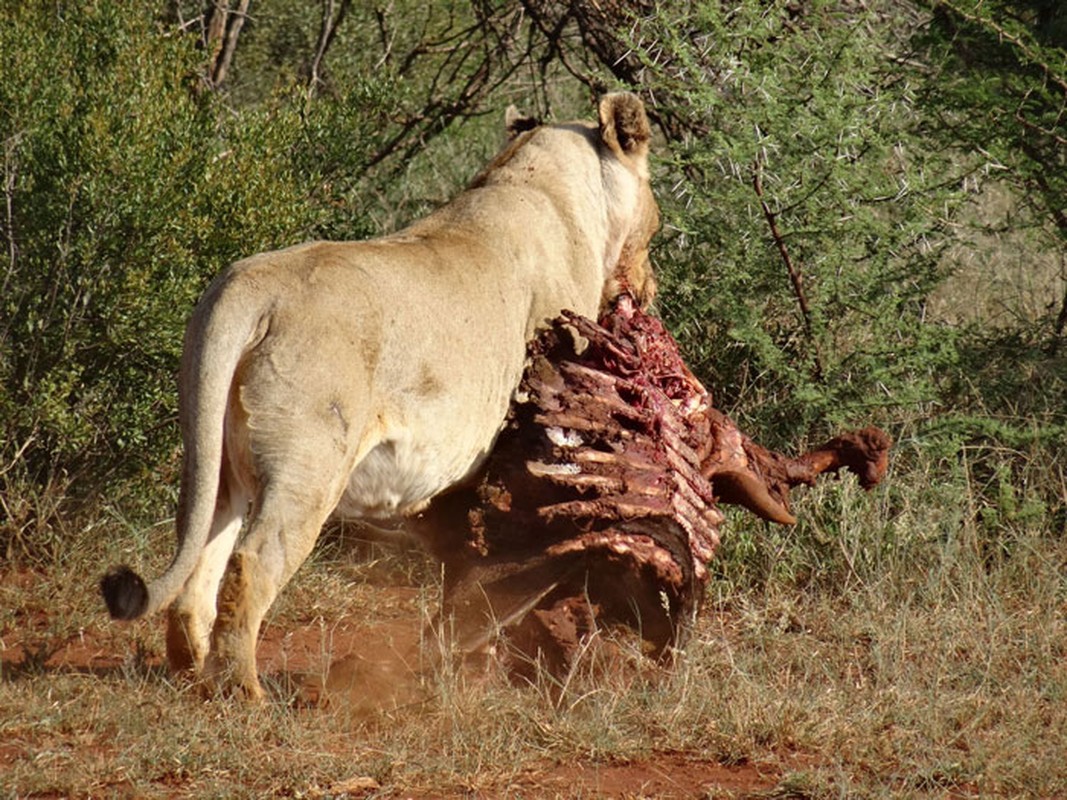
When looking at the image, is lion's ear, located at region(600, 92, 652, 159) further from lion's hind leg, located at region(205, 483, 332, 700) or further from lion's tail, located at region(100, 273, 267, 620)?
lion's hind leg, located at region(205, 483, 332, 700)

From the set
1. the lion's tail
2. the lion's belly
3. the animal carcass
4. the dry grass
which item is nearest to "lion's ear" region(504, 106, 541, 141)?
the animal carcass

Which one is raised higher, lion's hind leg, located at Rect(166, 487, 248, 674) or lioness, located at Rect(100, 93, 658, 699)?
lioness, located at Rect(100, 93, 658, 699)

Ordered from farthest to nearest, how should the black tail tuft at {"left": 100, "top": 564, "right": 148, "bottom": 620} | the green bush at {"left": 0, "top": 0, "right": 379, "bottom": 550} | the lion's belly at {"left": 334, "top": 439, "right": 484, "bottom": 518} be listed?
the green bush at {"left": 0, "top": 0, "right": 379, "bottom": 550}, the lion's belly at {"left": 334, "top": 439, "right": 484, "bottom": 518}, the black tail tuft at {"left": 100, "top": 564, "right": 148, "bottom": 620}

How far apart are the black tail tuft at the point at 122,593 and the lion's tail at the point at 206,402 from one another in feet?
0.65

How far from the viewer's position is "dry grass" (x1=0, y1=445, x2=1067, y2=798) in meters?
Result: 3.83

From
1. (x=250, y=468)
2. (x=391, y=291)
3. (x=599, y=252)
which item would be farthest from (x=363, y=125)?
(x=250, y=468)

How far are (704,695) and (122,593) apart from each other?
1.57 metres

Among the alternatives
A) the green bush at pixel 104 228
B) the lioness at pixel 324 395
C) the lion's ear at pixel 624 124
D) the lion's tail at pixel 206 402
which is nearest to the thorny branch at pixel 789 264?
the lion's ear at pixel 624 124

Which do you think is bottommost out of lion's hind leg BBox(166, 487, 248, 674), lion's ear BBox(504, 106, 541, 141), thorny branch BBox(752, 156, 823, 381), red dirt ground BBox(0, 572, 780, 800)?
red dirt ground BBox(0, 572, 780, 800)

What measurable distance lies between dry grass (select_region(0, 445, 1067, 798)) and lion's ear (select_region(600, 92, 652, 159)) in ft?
4.77

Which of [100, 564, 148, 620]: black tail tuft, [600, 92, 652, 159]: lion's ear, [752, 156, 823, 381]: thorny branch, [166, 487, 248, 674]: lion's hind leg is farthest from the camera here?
[752, 156, 823, 381]: thorny branch

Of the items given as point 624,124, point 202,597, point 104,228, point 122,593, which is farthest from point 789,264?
point 122,593

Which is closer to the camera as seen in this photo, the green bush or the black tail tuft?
the black tail tuft

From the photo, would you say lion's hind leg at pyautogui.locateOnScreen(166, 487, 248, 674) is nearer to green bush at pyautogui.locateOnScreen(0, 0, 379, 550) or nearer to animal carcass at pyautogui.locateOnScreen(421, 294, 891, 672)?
animal carcass at pyautogui.locateOnScreen(421, 294, 891, 672)
